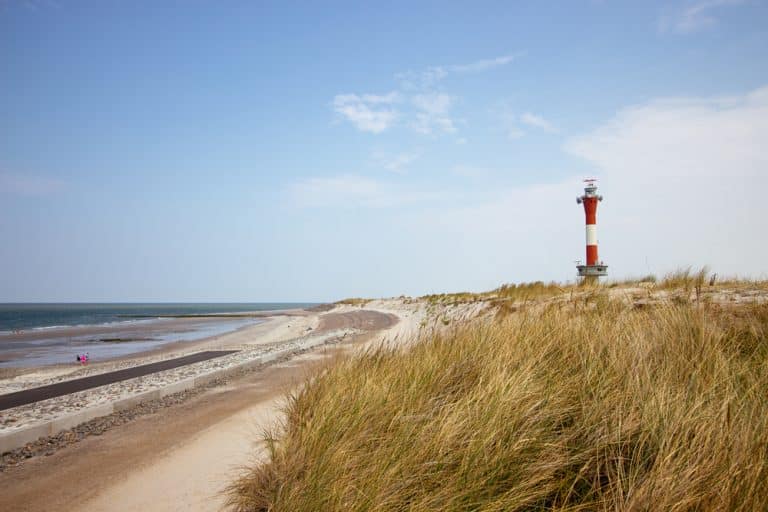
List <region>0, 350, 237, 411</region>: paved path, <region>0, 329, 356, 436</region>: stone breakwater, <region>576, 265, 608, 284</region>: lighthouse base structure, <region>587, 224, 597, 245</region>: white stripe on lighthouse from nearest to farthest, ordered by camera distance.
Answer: <region>0, 329, 356, 436</region>: stone breakwater < <region>0, 350, 237, 411</region>: paved path < <region>576, 265, 608, 284</region>: lighthouse base structure < <region>587, 224, 597, 245</region>: white stripe on lighthouse

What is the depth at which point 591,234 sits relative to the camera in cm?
2995

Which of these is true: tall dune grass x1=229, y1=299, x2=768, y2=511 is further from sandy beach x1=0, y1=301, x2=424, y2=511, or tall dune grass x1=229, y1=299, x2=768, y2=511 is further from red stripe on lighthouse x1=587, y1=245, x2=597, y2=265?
red stripe on lighthouse x1=587, y1=245, x2=597, y2=265

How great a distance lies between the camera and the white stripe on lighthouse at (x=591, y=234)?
2961 cm

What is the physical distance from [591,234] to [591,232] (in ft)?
0.51

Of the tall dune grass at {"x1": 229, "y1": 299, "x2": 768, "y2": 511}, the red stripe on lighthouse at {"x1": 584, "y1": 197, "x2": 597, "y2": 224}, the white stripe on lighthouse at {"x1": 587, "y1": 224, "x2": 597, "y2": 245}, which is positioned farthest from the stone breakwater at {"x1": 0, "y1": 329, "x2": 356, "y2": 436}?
the red stripe on lighthouse at {"x1": 584, "y1": 197, "x2": 597, "y2": 224}

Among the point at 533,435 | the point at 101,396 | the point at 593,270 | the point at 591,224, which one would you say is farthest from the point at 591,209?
the point at 533,435

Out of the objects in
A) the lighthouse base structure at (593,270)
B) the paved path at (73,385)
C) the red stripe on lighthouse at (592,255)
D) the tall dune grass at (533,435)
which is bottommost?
the paved path at (73,385)

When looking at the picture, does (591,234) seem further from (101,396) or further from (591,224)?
(101,396)

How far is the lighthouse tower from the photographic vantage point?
2864 cm

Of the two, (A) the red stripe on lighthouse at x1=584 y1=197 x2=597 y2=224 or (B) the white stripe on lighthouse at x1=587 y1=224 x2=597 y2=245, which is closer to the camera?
(B) the white stripe on lighthouse at x1=587 y1=224 x2=597 y2=245

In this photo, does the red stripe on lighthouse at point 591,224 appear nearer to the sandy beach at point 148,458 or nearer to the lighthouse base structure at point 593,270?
the lighthouse base structure at point 593,270

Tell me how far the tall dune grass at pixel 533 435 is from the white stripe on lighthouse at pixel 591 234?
1013 inches

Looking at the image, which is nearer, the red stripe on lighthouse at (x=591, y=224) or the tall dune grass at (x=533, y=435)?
the tall dune grass at (x=533, y=435)

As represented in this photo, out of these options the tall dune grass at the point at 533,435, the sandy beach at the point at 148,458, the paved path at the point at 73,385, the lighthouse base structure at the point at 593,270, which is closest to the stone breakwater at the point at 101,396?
the sandy beach at the point at 148,458
